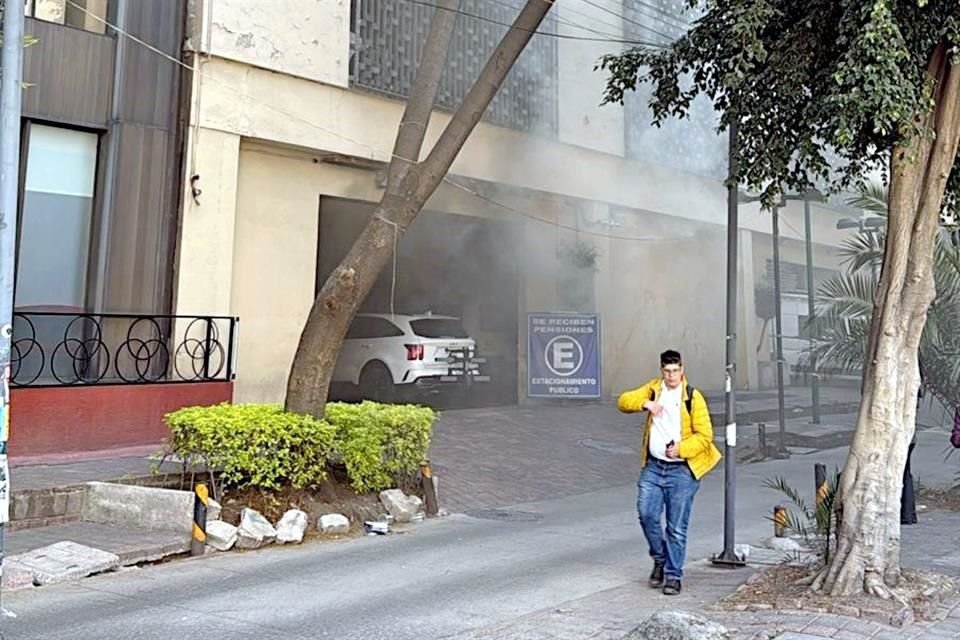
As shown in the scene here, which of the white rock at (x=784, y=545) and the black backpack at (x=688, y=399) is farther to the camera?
the white rock at (x=784, y=545)

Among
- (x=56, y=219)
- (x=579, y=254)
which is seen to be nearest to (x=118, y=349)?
(x=56, y=219)

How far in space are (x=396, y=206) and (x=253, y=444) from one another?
242 centimetres

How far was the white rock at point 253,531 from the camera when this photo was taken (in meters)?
6.83

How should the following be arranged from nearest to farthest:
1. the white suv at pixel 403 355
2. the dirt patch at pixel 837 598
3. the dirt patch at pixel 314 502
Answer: the dirt patch at pixel 837 598 → the dirt patch at pixel 314 502 → the white suv at pixel 403 355

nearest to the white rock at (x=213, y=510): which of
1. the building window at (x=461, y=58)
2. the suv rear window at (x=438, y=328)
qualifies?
the suv rear window at (x=438, y=328)

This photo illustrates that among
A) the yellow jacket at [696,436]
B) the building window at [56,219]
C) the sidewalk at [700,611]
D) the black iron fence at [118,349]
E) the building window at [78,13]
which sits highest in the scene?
the building window at [78,13]

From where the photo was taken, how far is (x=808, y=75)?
236 inches

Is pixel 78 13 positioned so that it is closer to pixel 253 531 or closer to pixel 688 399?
pixel 253 531

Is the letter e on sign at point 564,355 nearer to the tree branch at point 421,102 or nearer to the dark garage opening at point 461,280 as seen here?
the dark garage opening at point 461,280

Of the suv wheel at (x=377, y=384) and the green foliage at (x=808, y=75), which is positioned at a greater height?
the green foliage at (x=808, y=75)

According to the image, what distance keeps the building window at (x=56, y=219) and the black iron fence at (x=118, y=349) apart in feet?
0.95

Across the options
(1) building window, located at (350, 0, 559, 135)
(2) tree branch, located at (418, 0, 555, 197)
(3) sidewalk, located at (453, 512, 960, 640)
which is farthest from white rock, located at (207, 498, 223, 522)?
(1) building window, located at (350, 0, 559, 135)

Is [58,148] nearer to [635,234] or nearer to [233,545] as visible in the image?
[233,545]

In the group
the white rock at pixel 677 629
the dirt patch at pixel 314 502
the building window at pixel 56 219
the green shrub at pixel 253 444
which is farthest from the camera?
the building window at pixel 56 219
